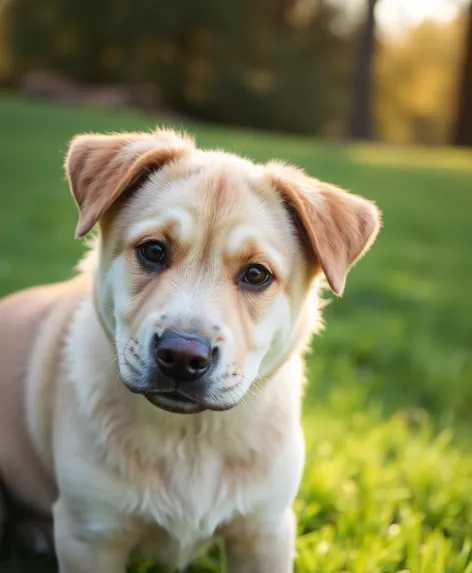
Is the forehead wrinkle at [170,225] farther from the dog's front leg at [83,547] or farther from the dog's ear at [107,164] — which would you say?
the dog's front leg at [83,547]

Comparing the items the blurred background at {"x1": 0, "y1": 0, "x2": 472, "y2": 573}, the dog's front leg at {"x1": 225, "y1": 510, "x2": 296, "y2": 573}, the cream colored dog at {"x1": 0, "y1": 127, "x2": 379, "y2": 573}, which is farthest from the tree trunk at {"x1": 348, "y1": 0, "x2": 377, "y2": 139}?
the dog's front leg at {"x1": 225, "y1": 510, "x2": 296, "y2": 573}

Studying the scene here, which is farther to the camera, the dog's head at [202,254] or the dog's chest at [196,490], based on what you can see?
the dog's chest at [196,490]

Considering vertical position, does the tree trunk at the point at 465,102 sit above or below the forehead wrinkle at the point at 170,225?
below

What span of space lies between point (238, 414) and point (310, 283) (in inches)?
23.4

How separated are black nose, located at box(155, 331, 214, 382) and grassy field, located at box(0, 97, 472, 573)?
4.23 ft

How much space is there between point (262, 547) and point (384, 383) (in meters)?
2.72

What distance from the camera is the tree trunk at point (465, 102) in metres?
23.7

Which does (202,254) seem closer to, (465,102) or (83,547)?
(83,547)

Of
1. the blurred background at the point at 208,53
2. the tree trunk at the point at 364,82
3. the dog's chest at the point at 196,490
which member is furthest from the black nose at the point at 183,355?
the blurred background at the point at 208,53

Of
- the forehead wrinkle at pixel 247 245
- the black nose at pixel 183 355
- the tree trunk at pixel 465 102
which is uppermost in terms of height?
the forehead wrinkle at pixel 247 245

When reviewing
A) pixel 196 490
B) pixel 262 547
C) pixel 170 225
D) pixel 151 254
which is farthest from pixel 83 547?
pixel 170 225

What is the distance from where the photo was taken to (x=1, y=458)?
328cm

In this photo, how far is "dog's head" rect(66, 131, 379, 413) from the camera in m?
2.47

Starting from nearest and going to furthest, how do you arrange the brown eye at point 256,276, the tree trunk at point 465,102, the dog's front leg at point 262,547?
1. the brown eye at point 256,276
2. the dog's front leg at point 262,547
3. the tree trunk at point 465,102
